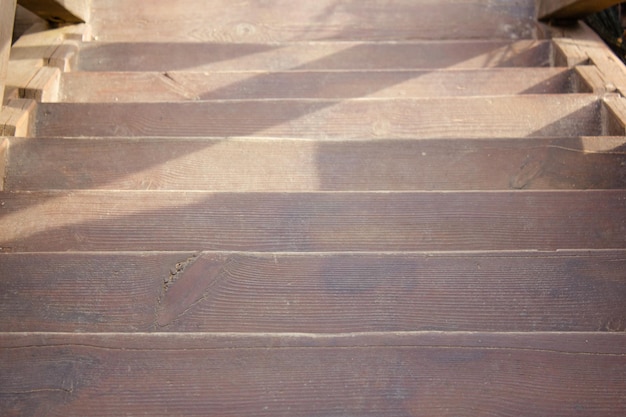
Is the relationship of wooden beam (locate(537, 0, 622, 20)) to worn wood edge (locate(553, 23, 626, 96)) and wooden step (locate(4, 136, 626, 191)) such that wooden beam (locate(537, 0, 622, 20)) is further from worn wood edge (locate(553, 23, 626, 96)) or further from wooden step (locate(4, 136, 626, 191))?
wooden step (locate(4, 136, 626, 191))

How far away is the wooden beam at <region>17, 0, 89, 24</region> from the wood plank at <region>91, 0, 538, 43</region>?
74 millimetres

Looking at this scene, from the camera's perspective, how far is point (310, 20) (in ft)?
7.91

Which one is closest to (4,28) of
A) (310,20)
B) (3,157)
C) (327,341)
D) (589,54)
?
(3,157)

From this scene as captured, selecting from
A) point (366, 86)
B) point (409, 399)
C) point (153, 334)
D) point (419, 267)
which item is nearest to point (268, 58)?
point (366, 86)

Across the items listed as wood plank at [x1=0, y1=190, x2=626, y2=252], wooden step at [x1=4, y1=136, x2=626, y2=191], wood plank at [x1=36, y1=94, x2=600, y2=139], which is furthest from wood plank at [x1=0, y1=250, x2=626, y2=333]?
wood plank at [x1=36, y1=94, x2=600, y2=139]

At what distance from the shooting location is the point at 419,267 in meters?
1.24

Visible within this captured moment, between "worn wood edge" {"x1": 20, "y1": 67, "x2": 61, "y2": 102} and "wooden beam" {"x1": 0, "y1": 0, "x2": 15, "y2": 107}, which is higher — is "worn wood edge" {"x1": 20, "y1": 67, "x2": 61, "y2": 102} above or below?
below

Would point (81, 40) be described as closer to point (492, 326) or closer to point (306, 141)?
point (306, 141)

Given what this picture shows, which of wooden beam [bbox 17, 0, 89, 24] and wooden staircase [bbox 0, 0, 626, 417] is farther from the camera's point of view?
wooden beam [bbox 17, 0, 89, 24]

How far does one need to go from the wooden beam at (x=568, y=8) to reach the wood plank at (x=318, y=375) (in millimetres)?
1454

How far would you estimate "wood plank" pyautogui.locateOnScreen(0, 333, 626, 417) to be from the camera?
1.01 m

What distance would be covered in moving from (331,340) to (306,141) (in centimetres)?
68

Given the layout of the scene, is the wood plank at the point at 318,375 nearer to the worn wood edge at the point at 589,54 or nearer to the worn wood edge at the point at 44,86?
the worn wood edge at the point at 44,86

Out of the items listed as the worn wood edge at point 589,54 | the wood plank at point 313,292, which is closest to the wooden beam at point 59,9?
the wood plank at point 313,292
